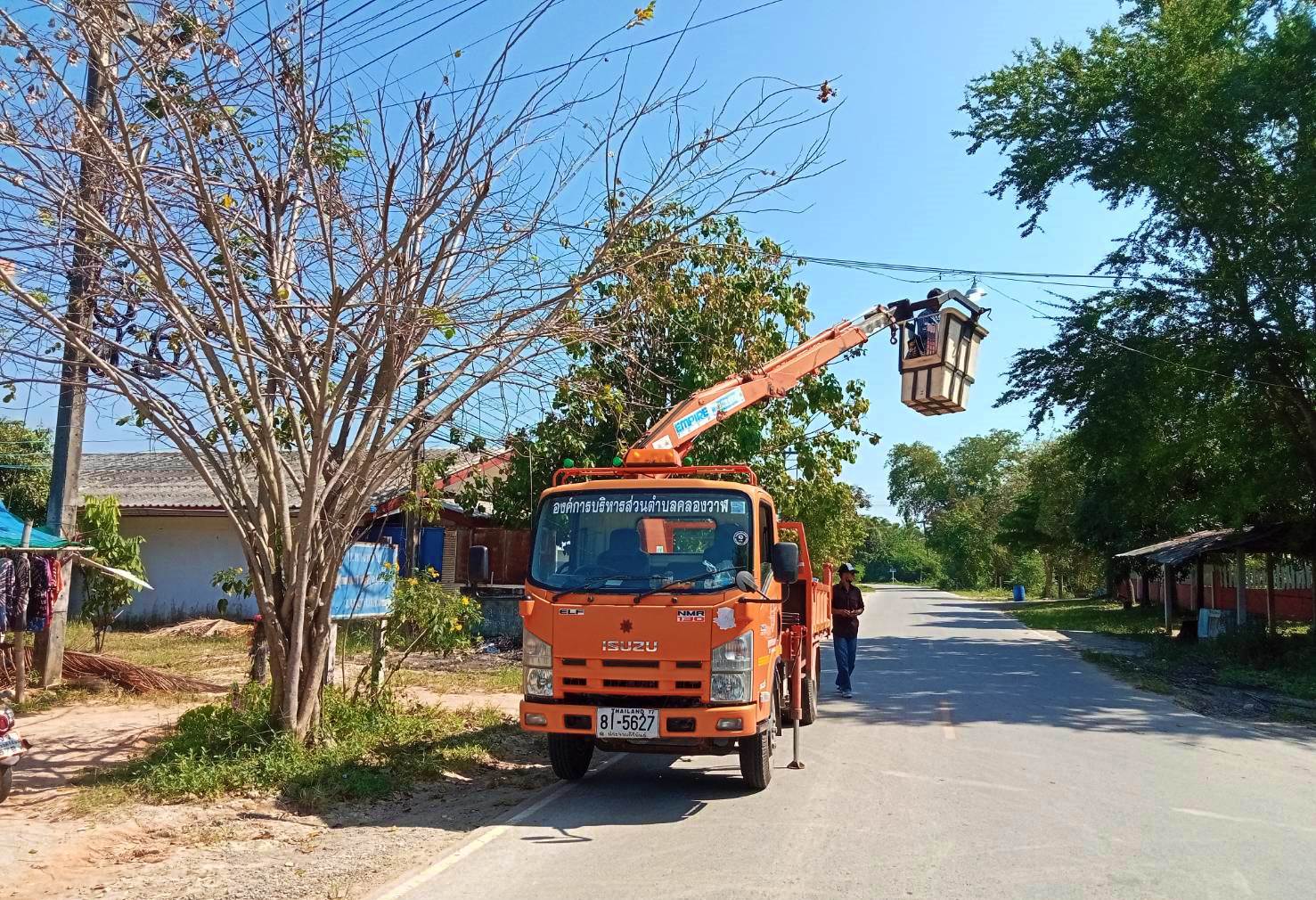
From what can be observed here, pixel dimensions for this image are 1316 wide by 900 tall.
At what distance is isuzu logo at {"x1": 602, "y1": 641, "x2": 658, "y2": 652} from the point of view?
7.72m

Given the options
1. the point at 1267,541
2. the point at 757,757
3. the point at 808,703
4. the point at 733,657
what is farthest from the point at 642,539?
the point at 1267,541

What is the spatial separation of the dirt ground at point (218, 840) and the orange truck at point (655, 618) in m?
1.08

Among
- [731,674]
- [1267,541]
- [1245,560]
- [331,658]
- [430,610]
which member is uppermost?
[1267,541]

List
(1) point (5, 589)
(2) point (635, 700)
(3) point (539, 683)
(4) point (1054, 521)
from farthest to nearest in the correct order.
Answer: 1. (4) point (1054, 521)
2. (1) point (5, 589)
3. (3) point (539, 683)
4. (2) point (635, 700)

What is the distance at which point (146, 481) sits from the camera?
26.1m

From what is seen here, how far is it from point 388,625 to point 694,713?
5.15 meters

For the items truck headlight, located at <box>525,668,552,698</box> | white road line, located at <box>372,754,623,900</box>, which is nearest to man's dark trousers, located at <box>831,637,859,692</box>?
white road line, located at <box>372,754,623,900</box>

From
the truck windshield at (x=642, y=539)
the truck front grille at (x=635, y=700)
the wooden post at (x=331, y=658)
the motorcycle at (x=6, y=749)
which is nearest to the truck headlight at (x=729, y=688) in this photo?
the truck front grille at (x=635, y=700)

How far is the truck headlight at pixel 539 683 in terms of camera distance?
7.99 meters

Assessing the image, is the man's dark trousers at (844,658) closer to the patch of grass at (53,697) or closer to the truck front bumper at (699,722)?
the truck front bumper at (699,722)

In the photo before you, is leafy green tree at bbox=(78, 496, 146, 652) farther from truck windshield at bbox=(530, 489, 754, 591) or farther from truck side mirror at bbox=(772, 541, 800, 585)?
truck side mirror at bbox=(772, 541, 800, 585)

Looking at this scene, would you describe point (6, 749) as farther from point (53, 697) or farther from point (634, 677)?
point (53, 697)

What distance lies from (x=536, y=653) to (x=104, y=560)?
10.8 m

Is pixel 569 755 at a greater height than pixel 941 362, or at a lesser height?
lesser
